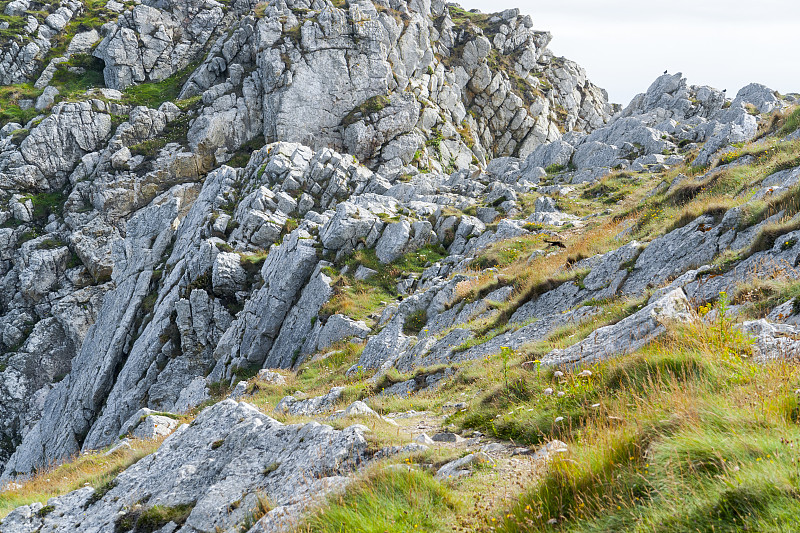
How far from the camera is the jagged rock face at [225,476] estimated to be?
7.03 metres

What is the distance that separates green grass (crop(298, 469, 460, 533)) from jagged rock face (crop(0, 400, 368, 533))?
495 millimetres

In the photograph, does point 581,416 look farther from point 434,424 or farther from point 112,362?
point 112,362

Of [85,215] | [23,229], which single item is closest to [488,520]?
[85,215]

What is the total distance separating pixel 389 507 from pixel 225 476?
4276 millimetres

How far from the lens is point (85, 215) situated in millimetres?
63625

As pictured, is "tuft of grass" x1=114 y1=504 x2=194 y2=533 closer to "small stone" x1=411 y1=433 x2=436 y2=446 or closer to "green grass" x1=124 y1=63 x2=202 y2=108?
"small stone" x1=411 y1=433 x2=436 y2=446

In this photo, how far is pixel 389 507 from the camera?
5293mm

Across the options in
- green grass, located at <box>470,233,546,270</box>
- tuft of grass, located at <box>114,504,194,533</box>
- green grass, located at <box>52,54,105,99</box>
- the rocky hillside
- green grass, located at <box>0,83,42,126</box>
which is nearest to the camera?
the rocky hillside

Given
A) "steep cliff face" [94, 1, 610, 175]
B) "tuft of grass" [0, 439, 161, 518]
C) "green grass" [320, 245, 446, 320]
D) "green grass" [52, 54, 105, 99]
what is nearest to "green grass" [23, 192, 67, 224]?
"green grass" [52, 54, 105, 99]

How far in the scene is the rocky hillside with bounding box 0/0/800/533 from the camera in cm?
566

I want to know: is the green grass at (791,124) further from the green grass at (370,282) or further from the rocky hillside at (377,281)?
the green grass at (370,282)

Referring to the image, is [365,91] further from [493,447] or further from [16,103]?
[493,447]

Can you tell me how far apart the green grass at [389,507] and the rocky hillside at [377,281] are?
43 millimetres

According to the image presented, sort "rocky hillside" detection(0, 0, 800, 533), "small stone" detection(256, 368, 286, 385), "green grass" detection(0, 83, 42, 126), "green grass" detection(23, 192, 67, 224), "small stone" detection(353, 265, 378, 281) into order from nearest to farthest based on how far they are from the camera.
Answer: "rocky hillside" detection(0, 0, 800, 533) → "small stone" detection(256, 368, 286, 385) → "small stone" detection(353, 265, 378, 281) → "green grass" detection(23, 192, 67, 224) → "green grass" detection(0, 83, 42, 126)
